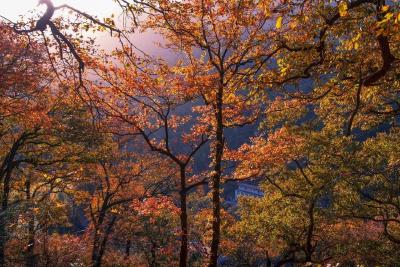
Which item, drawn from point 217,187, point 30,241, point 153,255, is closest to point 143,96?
point 217,187

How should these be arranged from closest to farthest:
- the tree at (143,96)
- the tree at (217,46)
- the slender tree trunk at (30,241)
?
the tree at (217,46), the tree at (143,96), the slender tree trunk at (30,241)

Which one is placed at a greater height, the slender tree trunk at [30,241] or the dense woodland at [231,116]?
the dense woodland at [231,116]

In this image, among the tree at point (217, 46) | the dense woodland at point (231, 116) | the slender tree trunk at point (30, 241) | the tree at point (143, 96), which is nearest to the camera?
the dense woodland at point (231, 116)

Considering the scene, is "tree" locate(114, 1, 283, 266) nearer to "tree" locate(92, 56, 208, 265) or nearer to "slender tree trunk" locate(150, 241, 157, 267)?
"tree" locate(92, 56, 208, 265)

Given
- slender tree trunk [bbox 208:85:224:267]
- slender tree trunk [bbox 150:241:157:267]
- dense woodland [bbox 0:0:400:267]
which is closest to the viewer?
dense woodland [bbox 0:0:400:267]

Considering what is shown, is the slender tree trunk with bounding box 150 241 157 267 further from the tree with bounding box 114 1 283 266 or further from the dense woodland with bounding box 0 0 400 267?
the tree with bounding box 114 1 283 266

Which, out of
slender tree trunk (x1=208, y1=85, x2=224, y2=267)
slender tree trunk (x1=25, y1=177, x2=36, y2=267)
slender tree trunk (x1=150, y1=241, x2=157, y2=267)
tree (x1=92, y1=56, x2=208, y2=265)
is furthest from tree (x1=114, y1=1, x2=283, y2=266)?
slender tree trunk (x1=150, y1=241, x2=157, y2=267)

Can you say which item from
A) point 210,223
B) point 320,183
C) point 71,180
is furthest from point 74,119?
point 320,183

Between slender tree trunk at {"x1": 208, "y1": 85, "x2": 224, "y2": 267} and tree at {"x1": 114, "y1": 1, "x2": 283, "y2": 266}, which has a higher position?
tree at {"x1": 114, "y1": 1, "x2": 283, "y2": 266}

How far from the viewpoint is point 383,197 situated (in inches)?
658

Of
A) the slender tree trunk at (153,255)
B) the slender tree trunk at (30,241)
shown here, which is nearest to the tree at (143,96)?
the slender tree trunk at (30,241)

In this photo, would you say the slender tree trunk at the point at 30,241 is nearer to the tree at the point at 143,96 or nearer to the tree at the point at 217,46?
the tree at the point at 143,96

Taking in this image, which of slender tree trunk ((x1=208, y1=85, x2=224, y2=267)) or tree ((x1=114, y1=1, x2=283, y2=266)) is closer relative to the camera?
tree ((x1=114, y1=1, x2=283, y2=266))

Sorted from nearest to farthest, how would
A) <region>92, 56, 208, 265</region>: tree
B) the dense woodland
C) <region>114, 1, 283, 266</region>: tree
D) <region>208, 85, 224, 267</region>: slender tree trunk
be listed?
1. the dense woodland
2. <region>114, 1, 283, 266</region>: tree
3. <region>92, 56, 208, 265</region>: tree
4. <region>208, 85, 224, 267</region>: slender tree trunk
